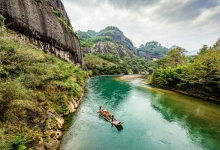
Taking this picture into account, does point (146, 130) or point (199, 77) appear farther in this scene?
point (199, 77)

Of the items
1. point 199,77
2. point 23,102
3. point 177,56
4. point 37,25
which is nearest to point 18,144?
point 23,102

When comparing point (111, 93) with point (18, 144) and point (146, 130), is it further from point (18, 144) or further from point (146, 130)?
point (18, 144)

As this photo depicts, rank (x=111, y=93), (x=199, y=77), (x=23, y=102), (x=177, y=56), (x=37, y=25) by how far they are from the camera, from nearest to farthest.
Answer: (x=23, y=102) → (x=37, y=25) → (x=199, y=77) → (x=111, y=93) → (x=177, y=56)

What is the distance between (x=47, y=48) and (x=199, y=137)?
37.4 m

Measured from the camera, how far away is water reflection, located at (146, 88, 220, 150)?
16281mm

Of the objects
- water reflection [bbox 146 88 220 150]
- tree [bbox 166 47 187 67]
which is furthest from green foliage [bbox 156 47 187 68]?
water reflection [bbox 146 88 220 150]

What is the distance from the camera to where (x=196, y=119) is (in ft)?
71.3

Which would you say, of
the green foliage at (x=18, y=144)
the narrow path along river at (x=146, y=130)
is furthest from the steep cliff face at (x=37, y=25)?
the narrow path along river at (x=146, y=130)

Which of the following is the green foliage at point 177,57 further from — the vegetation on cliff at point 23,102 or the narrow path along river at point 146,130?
the vegetation on cliff at point 23,102

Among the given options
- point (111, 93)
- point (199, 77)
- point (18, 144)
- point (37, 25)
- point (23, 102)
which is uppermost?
point (37, 25)

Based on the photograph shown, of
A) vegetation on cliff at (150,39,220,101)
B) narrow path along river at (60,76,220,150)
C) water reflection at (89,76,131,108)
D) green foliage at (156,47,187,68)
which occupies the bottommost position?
narrow path along river at (60,76,220,150)

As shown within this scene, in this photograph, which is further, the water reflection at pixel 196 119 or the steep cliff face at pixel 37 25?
the steep cliff face at pixel 37 25

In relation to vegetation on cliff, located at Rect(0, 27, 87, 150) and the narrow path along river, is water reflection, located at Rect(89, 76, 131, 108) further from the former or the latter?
vegetation on cliff, located at Rect(0, 27, 87, 150)

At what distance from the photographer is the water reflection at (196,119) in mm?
16281
